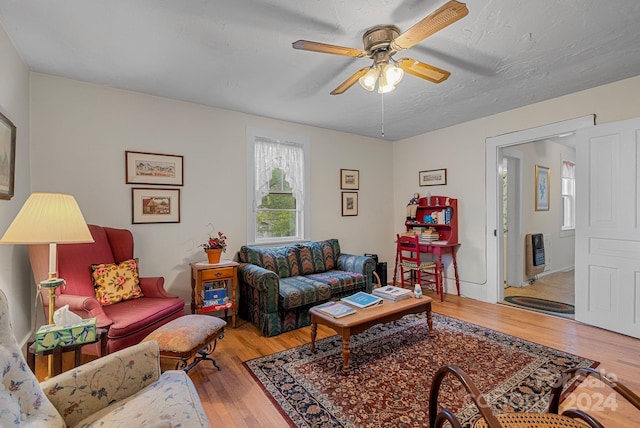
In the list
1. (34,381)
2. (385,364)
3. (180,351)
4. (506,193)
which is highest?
(506,193)

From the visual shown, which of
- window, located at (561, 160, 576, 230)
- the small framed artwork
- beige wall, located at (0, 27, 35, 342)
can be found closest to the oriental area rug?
beige wall, located at (0, 27, 35, 342)

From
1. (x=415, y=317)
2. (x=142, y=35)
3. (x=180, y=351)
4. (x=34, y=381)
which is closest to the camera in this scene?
(x=34, y=381)

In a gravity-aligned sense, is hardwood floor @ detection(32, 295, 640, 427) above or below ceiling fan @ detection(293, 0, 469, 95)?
below

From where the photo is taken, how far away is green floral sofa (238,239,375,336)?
2979mm

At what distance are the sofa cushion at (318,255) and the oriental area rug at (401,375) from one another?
3.78ft

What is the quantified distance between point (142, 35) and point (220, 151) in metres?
1.60

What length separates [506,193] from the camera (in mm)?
4758

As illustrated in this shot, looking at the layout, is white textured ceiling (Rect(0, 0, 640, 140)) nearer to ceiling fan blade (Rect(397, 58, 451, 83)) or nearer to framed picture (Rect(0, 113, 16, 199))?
ceiling fan blade (Rect(397, 58, 451, 83))

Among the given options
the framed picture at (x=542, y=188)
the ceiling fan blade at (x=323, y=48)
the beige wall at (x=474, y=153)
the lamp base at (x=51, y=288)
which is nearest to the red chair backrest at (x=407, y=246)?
the beige wall at (x=474, y=153)

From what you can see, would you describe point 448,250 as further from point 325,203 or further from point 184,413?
point 184,413

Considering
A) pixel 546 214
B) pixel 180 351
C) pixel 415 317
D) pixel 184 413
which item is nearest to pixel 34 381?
pixel 184 413

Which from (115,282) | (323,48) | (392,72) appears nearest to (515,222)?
(392,72)

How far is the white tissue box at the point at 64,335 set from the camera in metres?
1.55

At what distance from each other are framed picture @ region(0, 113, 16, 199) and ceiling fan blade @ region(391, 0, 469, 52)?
2.61m
